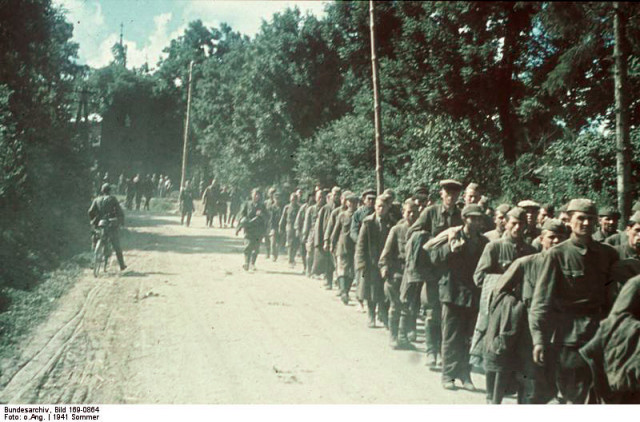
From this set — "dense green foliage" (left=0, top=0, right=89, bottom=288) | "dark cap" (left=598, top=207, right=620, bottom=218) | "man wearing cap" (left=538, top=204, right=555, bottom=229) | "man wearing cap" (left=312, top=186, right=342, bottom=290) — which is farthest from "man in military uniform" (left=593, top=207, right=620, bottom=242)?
"dense green foliage" (left=0, top=0, right=89, bottom=288)

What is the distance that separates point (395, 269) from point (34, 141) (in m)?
9.76

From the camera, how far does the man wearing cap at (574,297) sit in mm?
4656

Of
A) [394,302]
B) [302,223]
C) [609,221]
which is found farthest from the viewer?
[302,223]

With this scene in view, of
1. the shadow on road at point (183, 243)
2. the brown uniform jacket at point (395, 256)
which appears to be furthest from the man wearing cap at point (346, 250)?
the shadow on road at point (183, 243)

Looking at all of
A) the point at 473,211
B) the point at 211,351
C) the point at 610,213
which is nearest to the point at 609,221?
Answer: the point at 610,213

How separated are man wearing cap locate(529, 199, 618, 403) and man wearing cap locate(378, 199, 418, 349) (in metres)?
3.33

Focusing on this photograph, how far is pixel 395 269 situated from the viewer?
8.27 m

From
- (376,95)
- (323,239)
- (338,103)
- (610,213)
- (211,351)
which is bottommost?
(211,351)

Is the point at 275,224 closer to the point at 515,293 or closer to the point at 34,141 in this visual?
the point at 34,141

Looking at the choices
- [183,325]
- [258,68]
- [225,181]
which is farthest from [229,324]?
[225,181]

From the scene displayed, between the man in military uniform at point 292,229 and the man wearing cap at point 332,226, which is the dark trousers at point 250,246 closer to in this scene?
the man in military uniform at point 292,229

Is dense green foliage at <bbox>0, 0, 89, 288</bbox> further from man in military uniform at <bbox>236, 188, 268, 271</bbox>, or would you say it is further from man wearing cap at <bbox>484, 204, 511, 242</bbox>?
man wearing cap at <bbox>484, 204, 511, 242</bbox>

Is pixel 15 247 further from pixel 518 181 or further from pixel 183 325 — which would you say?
pixel 518 181

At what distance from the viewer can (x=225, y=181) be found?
23688 mm
